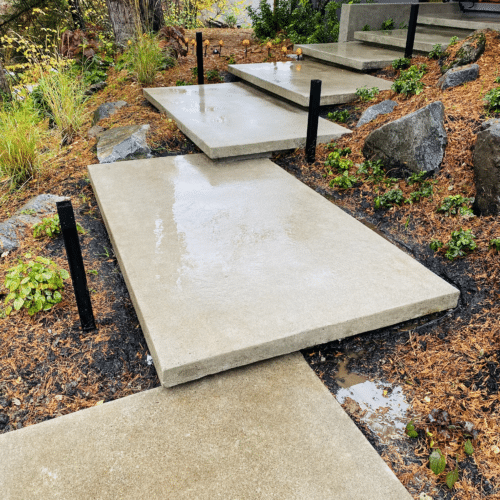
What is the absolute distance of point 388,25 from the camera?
769 centimetres

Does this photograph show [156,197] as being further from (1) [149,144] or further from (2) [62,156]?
(2) [62,156]

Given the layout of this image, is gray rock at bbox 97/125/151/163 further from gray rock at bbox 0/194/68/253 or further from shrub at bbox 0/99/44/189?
gray rock at bbox 0/194/68/253

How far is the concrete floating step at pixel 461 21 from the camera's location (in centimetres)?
693

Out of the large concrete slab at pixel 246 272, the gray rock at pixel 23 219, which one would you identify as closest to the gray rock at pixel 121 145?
the large concrete slab at pixel 246 272

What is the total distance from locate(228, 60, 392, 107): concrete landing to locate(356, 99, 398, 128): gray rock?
638 mm

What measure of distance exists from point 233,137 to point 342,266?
2.22 meters

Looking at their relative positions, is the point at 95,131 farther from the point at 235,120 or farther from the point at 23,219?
the point at 23,219

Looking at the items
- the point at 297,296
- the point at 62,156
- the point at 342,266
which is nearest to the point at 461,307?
the point at 342,266

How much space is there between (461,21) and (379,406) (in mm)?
7359

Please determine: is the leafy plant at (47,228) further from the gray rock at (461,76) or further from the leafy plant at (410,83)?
the gray rock at (461,76)

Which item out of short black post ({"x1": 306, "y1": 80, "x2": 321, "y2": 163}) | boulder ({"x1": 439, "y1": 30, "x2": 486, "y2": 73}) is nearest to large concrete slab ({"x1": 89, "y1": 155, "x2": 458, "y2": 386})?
short black post ({"x1": 306, "y1": 80, "x2": 321, "y2": 163})

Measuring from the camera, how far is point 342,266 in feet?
9.77

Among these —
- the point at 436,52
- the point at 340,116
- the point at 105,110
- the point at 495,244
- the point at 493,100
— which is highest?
Answer: the point at 436,52

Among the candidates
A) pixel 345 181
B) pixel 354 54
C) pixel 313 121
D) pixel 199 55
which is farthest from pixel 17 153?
pixel 354 54
